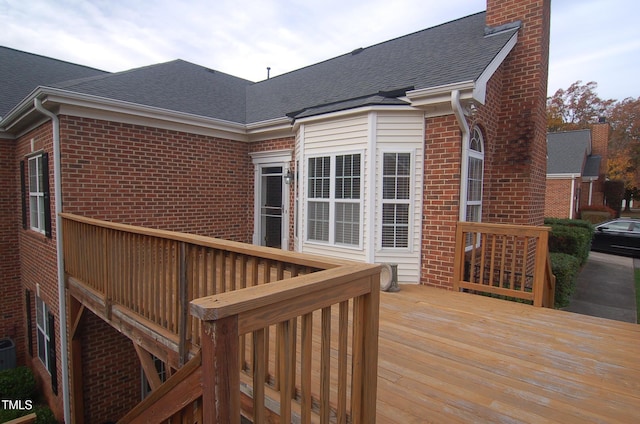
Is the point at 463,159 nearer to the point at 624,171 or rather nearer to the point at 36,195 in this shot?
the point at 36,195

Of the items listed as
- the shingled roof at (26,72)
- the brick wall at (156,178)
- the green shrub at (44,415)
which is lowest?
the green shrub at (44,415)

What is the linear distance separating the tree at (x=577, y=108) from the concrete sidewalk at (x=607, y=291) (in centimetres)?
2840

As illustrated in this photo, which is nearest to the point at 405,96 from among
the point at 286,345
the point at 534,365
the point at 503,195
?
the point at 503,195

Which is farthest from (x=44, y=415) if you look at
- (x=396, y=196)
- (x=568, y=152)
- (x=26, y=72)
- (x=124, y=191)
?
(x=568, y=152)

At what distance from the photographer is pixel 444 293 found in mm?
4781

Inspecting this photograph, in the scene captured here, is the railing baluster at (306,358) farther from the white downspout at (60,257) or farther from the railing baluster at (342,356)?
the white downspout at (60,257)

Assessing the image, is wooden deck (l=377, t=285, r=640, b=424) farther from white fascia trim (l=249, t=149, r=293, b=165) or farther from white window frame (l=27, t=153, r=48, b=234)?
white window frame (l=27, t=153, r=48, b=234)

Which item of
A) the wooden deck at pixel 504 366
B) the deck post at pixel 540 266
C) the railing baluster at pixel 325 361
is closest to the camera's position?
the railing baluster at pixel 325 361

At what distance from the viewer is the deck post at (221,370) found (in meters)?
1.16

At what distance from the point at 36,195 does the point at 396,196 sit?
717cm

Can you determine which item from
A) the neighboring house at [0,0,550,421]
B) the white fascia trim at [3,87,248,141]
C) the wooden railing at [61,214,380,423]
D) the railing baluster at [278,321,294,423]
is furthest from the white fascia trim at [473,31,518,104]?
the white fascia trim at [3,87,248,141]

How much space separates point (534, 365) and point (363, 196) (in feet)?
10.6

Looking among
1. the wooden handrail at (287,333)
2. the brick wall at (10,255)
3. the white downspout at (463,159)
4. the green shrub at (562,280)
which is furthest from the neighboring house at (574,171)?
the brick wall at (10,255)

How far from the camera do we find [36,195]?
6.77 meters
